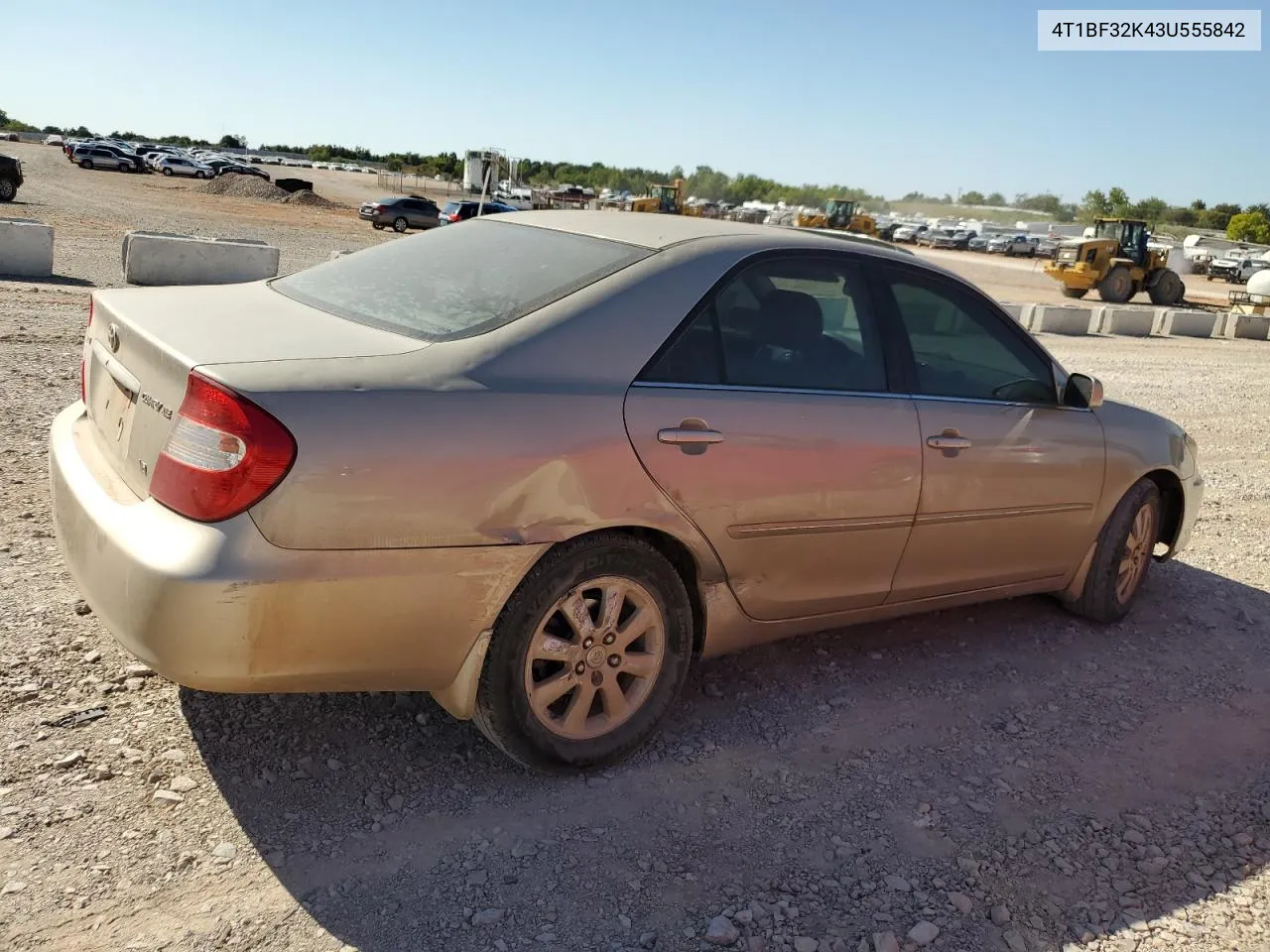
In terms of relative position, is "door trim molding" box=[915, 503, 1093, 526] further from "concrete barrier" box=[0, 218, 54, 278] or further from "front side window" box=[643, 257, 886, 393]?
"concrete barrier" box=[0, 218, 54, 278]

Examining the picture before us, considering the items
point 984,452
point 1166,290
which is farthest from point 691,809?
point 1166,290

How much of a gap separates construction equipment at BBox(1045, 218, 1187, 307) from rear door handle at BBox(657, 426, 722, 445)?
29.8 metres

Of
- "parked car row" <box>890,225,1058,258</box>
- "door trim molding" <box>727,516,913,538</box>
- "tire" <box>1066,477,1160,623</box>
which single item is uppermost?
"parked car row" <box>890,225,1058,258</box>

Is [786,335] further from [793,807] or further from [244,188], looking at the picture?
[244,188]

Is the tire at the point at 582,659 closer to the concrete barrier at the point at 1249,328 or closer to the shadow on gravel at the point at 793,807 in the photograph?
the shadow on gravel at the point at 793,807

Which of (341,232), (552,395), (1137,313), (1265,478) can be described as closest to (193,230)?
(341,232)

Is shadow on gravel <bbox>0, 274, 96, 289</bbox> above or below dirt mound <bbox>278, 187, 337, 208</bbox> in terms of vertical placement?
below

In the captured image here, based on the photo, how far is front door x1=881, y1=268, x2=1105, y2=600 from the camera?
393 centimetres

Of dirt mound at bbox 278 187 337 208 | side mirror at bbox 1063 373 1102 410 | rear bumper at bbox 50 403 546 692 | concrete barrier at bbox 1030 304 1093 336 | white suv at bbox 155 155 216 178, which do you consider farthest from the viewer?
white suv at bbox 155 155 216 178

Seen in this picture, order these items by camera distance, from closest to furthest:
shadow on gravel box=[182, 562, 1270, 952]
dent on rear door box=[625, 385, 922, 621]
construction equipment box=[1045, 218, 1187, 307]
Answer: shadow on gravel box=[182, 562, 1270, 952]
dent on rear door box=[625, 385, 922, 621]
construction equipment box=[1045, 218, 1187, 307]

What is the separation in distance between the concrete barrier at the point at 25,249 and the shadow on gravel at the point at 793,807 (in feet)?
40.0

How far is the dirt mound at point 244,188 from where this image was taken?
46.1 metres

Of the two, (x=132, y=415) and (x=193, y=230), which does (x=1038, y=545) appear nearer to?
(x=132, y=415)

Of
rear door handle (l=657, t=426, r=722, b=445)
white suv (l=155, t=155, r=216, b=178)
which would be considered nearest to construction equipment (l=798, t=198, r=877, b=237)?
white suv (l=155, t=155, r=216, b=178)
